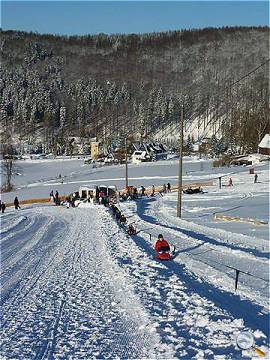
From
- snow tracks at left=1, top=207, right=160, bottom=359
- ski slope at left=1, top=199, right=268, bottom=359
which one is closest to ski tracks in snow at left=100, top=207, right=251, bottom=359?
ski slope at left=1, top=199, right=268, bottom=359

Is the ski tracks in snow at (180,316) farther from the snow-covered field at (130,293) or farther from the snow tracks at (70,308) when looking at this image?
the snow tracks at (70,308)

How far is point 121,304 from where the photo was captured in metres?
11.1

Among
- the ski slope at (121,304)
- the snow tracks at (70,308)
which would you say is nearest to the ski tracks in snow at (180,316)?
the ski slope at (121,304)

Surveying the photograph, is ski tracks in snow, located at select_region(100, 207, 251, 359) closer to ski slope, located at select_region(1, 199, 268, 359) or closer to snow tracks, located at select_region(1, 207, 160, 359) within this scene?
ski slope, located at select_region(1, 199, 268, 359)

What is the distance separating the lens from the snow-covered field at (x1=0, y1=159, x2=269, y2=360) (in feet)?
27.7

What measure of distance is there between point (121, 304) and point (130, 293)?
84cm

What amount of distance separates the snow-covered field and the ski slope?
0.02 meters

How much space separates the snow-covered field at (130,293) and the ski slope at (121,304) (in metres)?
0.02

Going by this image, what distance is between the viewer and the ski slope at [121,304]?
27.4 ft

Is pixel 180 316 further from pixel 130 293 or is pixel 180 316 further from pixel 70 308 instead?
pixel 70 308

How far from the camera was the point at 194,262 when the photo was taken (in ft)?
53.4

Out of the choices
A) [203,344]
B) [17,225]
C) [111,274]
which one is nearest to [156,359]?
[203,344]

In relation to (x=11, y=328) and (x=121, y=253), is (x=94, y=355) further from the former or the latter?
(x=121, y=253)

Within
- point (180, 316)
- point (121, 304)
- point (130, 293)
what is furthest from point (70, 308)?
point (180, 316)
